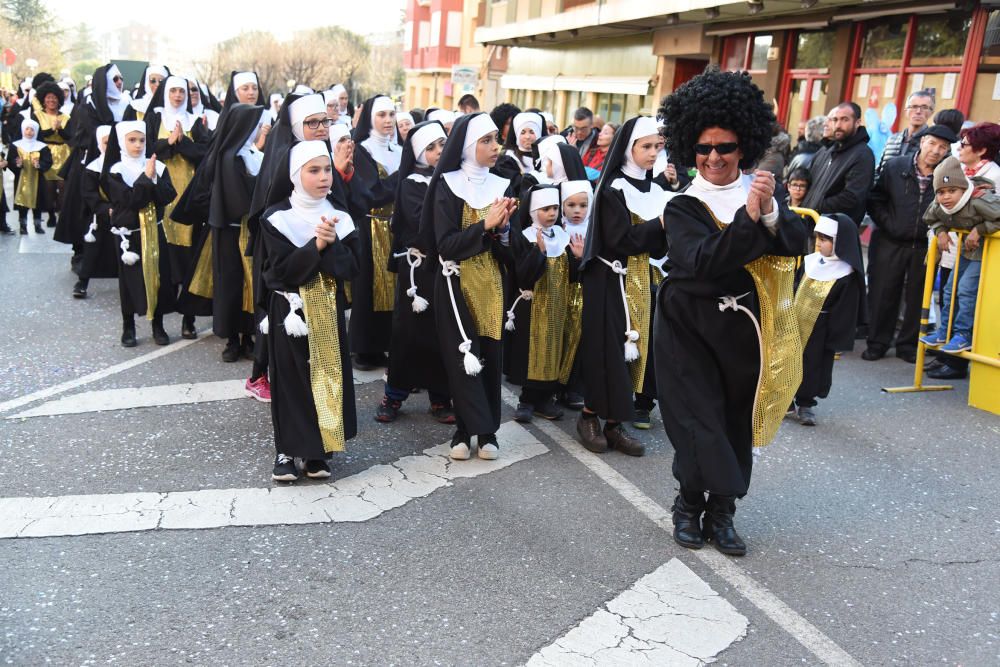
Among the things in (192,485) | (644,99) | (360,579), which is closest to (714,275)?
(360,579)

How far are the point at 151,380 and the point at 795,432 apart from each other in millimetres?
4546

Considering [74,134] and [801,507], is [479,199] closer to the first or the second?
[801,507]

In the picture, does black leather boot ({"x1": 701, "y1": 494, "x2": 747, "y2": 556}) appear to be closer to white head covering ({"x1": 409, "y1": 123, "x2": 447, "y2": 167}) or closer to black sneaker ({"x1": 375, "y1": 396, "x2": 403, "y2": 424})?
black sneaker ({"x1": 375, "y1": 396, "x2": 403, "y2": 424})

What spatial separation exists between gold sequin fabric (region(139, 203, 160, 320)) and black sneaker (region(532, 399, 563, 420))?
346 cm

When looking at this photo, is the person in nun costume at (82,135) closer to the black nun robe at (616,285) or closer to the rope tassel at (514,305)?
the rope tassel at (514,305)

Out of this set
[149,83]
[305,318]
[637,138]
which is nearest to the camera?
[305,318]

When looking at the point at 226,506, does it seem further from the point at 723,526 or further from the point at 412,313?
the point at 723,526

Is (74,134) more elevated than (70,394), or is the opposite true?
(74,134)

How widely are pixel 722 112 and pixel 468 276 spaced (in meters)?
1.99

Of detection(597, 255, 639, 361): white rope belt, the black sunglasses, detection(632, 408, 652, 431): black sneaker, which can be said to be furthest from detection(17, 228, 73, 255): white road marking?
the black sunglasses

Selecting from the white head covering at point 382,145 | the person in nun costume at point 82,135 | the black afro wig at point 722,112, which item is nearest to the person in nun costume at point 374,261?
the white head covering at point 382,145

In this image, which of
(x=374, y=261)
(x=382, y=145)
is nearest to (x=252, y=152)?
(x=382, y=145)

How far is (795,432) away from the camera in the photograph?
6316 millimetres

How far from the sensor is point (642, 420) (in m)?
6.33
